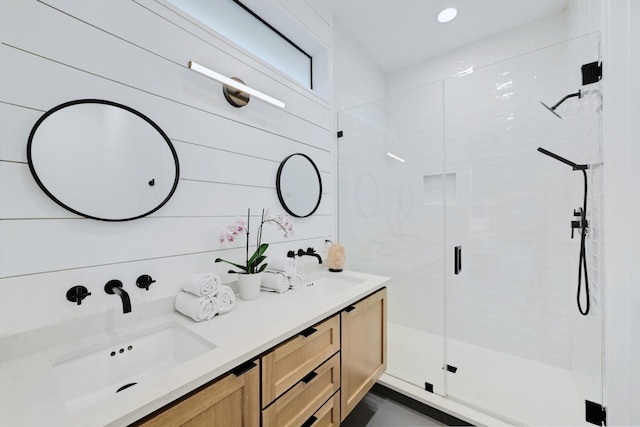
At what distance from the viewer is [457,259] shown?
2.10 meters

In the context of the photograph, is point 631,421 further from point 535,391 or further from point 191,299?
point 191,299

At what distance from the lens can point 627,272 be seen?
111 cm

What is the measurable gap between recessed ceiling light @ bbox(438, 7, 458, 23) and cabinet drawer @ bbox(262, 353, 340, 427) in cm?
274

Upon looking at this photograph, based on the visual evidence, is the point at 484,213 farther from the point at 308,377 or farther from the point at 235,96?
the point at 235,96

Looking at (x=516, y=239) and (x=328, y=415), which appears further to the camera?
(x=516, y=239)

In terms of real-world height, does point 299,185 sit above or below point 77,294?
above

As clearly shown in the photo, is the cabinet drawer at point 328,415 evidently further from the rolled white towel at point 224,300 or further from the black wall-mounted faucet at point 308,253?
the black wall-mounted faucet at point 308,253

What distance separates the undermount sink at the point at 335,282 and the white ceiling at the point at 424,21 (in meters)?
2.23

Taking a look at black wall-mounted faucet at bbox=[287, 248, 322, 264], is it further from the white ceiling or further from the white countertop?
the white ceiling

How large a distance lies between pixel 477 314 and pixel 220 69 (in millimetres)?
2637

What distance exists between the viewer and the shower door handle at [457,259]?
209cm

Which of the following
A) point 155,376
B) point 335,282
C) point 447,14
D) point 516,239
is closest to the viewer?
point 155,376

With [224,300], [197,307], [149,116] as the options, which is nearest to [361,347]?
[224,300]

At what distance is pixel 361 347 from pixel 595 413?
4.06 ft
